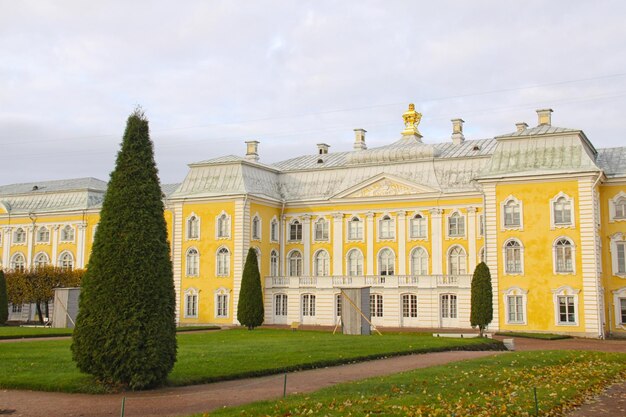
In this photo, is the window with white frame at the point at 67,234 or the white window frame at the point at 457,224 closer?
the white window frame at the point at 457,224

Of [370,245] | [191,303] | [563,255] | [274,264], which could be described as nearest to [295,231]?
[274,264]

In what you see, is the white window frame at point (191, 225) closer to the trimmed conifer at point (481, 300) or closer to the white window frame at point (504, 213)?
the white window frame at point (504, 213)

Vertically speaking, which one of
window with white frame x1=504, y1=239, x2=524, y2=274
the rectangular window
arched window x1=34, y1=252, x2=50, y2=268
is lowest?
the rectangular window

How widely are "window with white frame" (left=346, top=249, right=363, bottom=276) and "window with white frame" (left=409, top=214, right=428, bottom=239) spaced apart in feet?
13.9

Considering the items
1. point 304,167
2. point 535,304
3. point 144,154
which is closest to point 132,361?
point 144,154

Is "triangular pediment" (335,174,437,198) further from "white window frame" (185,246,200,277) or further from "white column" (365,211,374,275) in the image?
"white window frame" (185,246,200,277)

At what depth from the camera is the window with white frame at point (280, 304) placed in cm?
5175

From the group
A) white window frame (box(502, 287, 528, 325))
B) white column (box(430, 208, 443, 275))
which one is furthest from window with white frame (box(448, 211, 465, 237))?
white window frame (box(502, 287, 528, 325))

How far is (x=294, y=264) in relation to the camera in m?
55.0

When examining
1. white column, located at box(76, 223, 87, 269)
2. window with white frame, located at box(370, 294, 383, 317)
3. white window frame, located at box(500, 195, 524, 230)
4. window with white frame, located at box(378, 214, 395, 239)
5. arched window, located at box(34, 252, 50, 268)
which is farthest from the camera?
arched window, located at box(34, 252, 50, 268)

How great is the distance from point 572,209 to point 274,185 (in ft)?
75.5

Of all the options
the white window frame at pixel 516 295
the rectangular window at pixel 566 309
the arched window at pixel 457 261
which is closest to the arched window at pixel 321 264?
the arched window at pixel 457 261

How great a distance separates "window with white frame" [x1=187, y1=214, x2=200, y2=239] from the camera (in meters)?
53.2

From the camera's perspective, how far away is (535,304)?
41750mm
